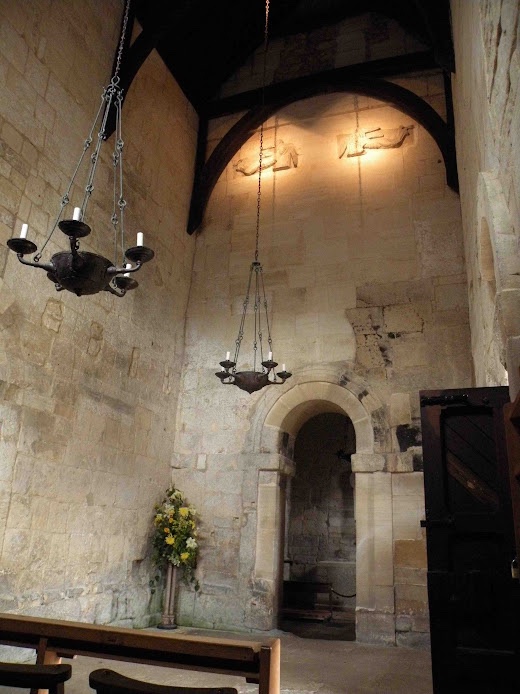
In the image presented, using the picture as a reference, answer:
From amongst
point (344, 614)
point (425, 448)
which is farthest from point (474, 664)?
point (344, 614)

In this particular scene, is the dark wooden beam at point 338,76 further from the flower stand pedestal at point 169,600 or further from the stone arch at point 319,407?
the flower stand pedestal at point 169,600

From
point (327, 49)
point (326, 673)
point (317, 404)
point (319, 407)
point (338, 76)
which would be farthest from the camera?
point (327, 49)

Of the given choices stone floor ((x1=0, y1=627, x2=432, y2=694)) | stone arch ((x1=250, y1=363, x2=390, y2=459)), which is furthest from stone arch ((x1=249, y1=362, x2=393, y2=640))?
stone floor ((x1=0, y1=627, x2=432, y2=694))

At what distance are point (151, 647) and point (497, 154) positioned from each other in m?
2.80

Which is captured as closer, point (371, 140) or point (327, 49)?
point (371, 140)

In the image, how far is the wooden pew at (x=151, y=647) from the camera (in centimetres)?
A: 217

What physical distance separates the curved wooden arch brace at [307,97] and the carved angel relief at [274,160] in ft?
0.73

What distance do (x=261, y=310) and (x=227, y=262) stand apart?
90 centimetres

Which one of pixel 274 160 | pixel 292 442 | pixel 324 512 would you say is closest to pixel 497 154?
pixel 292 442

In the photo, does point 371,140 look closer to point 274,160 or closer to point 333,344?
point 274,160

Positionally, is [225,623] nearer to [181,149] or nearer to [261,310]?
[261,310]

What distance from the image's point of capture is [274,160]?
7281mm

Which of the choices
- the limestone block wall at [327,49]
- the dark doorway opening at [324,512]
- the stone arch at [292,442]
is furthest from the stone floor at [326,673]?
the limestone block wall at [327,49]

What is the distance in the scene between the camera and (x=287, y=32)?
7762mm
